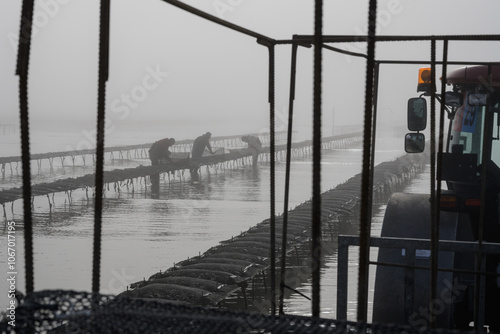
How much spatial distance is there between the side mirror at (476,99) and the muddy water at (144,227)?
6163 millimetres

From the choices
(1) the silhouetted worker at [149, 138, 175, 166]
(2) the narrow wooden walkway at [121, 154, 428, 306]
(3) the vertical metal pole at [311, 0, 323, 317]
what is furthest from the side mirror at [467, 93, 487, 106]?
(1) the silhouetted worker at [149, 138, 175, 166]

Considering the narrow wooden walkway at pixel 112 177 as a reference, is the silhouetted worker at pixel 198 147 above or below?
above

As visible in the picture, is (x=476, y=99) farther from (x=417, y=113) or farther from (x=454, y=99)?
(x=417, y=113)

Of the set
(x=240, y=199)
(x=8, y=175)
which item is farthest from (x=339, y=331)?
(x=8, y=175)

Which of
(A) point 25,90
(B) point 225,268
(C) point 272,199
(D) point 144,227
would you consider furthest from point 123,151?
(A) point 25,90

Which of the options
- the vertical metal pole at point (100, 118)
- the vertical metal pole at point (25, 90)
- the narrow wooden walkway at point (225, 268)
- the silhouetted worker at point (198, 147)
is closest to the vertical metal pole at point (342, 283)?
the vertical metal pole at point (100, 118)

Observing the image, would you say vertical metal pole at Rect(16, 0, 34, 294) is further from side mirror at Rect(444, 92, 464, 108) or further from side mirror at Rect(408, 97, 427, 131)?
side mirror at Rect(444, 92, 464, 108)

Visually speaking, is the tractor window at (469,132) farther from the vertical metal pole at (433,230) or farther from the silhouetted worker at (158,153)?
the silhouetted worker at (158,153)

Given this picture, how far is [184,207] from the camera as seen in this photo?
29031mm

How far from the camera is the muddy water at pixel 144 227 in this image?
52.4 feet

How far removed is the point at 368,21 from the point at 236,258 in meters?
10.4

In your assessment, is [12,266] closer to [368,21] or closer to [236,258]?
[236,258]

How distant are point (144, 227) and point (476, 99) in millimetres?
18618

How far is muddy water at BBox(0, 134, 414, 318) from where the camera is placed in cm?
1597
